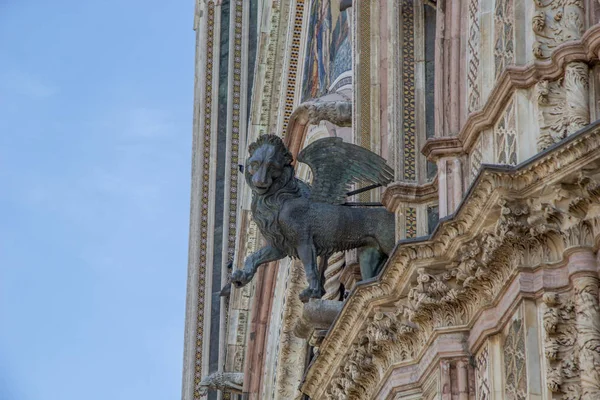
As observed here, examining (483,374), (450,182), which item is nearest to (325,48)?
(450,182)

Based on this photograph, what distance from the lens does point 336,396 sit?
1486 centimetres

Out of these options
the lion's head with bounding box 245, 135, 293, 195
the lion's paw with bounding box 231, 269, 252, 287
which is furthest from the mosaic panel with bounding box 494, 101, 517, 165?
the lion's paw with bounding box 231, 269, 252, 287

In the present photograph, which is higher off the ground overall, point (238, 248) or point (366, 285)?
point (238, 248)

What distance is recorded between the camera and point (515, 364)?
39.4ft

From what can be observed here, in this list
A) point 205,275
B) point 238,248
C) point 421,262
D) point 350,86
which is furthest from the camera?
point 205,275

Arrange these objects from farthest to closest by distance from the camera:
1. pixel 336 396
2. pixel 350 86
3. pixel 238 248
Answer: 1. pixel 238 248
2. pixel 350 86
3. pixel 336 396

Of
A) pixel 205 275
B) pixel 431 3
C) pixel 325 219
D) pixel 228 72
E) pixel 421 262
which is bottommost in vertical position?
pixel 421 262

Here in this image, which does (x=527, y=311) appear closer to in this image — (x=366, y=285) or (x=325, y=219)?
(x=366, y=285)

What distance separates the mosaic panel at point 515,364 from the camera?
1186 cm

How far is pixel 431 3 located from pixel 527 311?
4318 mm

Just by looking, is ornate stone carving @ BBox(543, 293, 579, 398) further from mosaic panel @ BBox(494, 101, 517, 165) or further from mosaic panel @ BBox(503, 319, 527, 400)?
mosaic panel @ BBox(494, 101, 517, 165)

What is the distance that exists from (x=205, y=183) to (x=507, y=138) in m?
15.1

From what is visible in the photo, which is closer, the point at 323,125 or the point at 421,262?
the point at 421,262

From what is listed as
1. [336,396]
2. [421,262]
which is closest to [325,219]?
[336,396]
